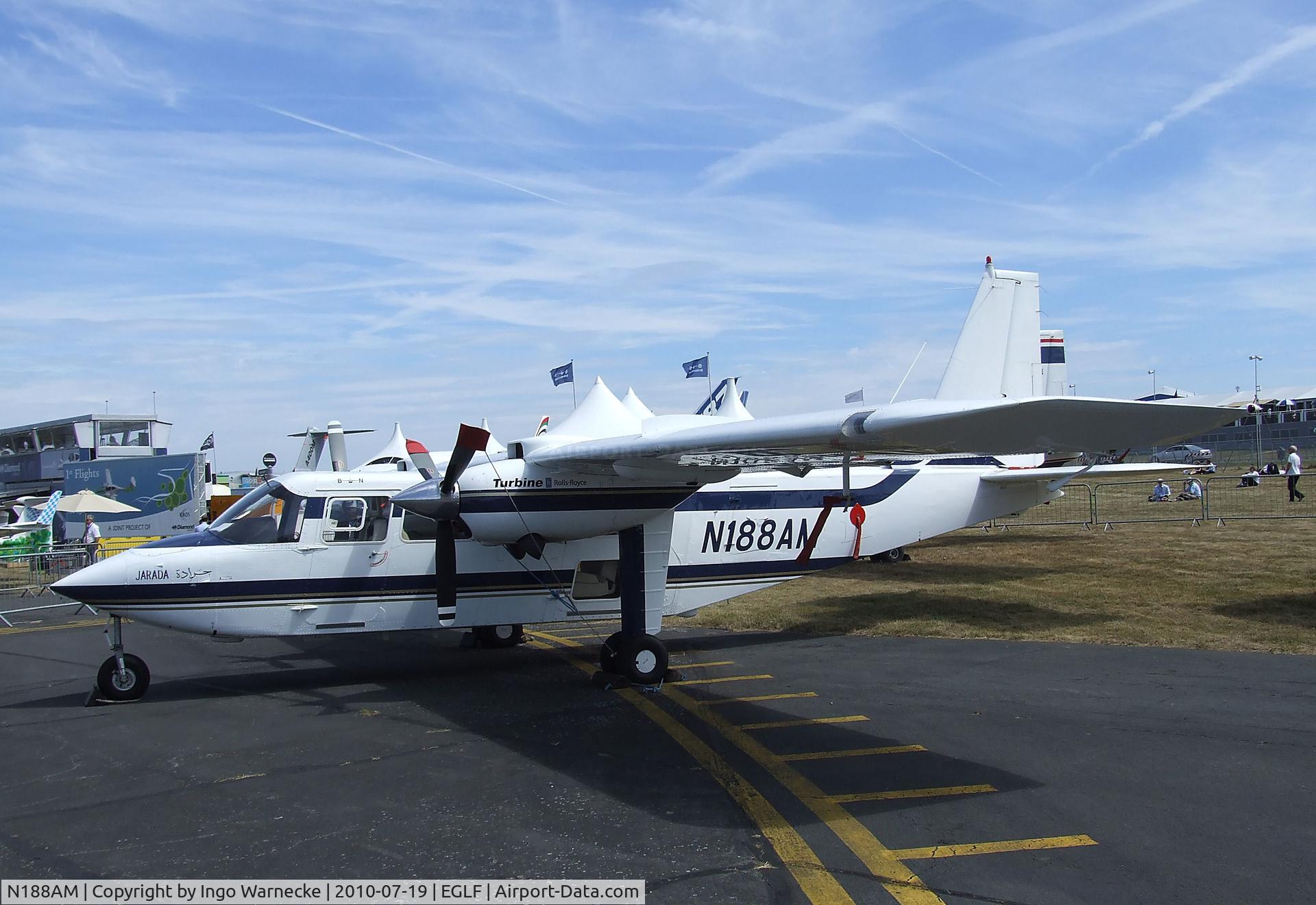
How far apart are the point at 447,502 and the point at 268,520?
270 centimetres

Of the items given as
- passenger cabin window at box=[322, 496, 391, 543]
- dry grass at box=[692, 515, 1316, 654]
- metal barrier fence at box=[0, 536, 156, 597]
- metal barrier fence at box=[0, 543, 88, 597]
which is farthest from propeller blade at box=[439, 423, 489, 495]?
metal barrier fence at box=[0, 543, 88, 597]

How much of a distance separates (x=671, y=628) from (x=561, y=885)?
31.8 feet

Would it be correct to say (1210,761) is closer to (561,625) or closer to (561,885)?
(561,885)

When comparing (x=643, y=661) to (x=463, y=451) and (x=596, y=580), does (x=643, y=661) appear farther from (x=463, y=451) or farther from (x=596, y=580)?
(x=463, y=451)

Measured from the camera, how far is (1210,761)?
7137 mm

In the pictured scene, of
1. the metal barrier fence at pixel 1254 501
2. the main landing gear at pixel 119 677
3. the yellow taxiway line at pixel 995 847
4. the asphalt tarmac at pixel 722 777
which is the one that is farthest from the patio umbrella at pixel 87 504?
the metal barrier fence at pixel 1254 501

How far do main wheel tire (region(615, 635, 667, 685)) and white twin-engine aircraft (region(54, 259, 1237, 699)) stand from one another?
2 centimetres

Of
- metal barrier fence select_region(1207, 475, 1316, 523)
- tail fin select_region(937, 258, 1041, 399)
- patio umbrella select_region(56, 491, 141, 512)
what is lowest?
metal barrier fence select_region(1207, 475, 1316, 523)

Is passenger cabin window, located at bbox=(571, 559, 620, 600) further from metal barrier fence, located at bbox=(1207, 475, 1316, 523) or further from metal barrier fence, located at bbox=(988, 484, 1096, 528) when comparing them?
metal barrier fence, located at bbox=(1207, 475, 1316, 523)

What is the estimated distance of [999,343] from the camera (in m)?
13.8

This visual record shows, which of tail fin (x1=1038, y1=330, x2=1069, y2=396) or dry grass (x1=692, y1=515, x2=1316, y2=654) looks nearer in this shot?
dry grass (x1=692, y1=515, x2=1316, y2=654)

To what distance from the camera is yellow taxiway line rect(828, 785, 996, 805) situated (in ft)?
21.5

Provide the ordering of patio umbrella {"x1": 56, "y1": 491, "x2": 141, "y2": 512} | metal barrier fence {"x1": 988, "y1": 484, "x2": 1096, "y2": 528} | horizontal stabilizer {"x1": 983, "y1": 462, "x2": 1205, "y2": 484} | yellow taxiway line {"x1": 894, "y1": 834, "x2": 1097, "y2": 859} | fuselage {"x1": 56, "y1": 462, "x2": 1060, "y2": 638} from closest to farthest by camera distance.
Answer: yellow taxiway line {"x1": 894, "y1": 834, "x2": 1097, "y2": 859} < fuselage {"x1": 56, "y1": 462, "x2": 1060, "y2": 638} < horizontal stabilizer {"x1": 983, "y1": 462, "x2": 1205, "y2": 484} < metal barrier fence {"x1": 988, "y1": 484, "x2": 1096, "y2": 528} < patio umbrella {"x1": 56, "y1": 491, "x2": 141, "y2": 512}

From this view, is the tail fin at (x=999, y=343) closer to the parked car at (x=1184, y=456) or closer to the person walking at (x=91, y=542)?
the person walking at (x=91, y=542)
